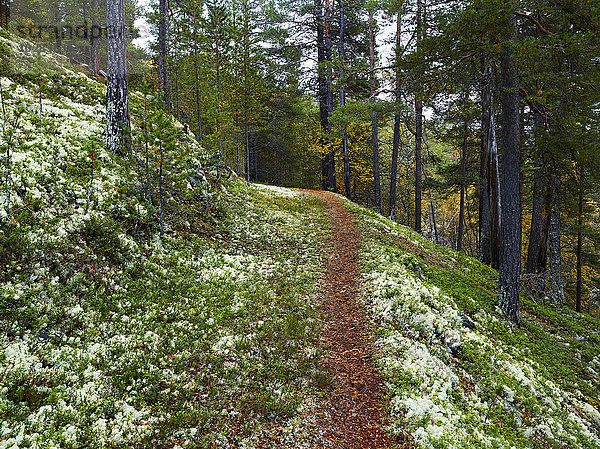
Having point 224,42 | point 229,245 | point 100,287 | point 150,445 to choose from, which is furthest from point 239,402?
point 224,42

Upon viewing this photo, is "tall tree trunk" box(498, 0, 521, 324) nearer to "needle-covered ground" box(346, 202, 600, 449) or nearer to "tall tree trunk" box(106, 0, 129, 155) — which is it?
"needle-covered ground" box(346, 202, 600, 449)

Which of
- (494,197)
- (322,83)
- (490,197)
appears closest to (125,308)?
(494,197)

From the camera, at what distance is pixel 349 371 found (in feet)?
18.5

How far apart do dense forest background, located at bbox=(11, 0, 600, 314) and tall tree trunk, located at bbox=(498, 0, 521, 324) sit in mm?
61

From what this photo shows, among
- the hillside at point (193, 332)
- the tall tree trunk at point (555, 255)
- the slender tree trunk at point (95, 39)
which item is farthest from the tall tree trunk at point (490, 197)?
the slender tree trunk at point (95, 39)

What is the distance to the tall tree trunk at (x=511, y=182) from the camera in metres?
8.16

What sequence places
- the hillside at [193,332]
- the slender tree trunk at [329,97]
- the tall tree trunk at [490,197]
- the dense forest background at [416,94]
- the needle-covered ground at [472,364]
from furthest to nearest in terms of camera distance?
the slender tree trunk at [329,97] < the tall tree trunk at [490,197] < the dense forest background at [416,94] < the needle-covered ground at [472,364] < the hillside at [193,332]

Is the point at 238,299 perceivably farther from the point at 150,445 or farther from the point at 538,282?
the point at 538,282

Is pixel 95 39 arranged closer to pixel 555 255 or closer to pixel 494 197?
pixel 494 197

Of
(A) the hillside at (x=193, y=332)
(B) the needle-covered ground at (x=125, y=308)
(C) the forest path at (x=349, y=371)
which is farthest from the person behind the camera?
(C) the forest path at (x=349, y=371)

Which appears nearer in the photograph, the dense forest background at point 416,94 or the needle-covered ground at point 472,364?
→ the needle-covered ground at point 472,364

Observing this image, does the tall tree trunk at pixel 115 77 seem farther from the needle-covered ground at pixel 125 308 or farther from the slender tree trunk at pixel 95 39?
the slender tree trunk at pixel 95 39

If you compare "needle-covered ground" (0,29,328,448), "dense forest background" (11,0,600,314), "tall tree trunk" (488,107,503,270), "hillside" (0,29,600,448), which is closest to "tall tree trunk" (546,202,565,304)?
"dense forest background" (11,0,600,314)

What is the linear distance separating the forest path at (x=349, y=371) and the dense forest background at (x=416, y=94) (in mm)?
5232
